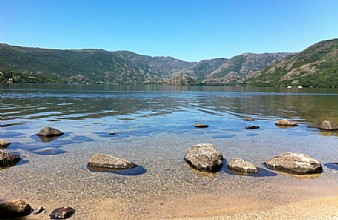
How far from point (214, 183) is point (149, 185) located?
195 inches

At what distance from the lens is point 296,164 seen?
2509 centimetres

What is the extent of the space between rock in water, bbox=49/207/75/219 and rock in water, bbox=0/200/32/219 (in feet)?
5.05

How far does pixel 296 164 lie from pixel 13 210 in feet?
71.3

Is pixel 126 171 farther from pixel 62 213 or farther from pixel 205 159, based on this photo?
pixel 62 213

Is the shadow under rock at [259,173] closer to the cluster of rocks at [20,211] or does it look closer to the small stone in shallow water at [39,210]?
the cluster of rocks at [20,211]

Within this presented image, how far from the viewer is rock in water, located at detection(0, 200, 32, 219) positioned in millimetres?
15602

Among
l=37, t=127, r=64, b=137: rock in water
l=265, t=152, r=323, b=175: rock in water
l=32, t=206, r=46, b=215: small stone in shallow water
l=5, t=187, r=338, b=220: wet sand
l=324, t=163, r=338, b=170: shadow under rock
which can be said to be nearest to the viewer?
l=5, t=187, r=338, b=220: wet sand

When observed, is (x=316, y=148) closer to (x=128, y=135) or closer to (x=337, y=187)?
(x=337, y=187)

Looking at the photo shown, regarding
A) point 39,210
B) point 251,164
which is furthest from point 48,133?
point 251,164

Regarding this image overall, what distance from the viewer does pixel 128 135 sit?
4028 centimetres

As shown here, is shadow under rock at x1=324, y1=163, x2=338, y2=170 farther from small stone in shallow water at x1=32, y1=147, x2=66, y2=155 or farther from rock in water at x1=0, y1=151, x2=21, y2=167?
rock in water at x1=0, y1=151, x2=21, y2=167

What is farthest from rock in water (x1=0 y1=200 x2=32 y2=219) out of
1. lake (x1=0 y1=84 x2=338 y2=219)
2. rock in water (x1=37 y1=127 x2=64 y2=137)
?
rock in water (x1=37 y1=127 x2=64 y2=137)

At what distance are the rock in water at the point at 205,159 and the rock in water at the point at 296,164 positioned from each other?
4971mm

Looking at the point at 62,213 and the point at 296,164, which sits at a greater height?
the point at 296,164
